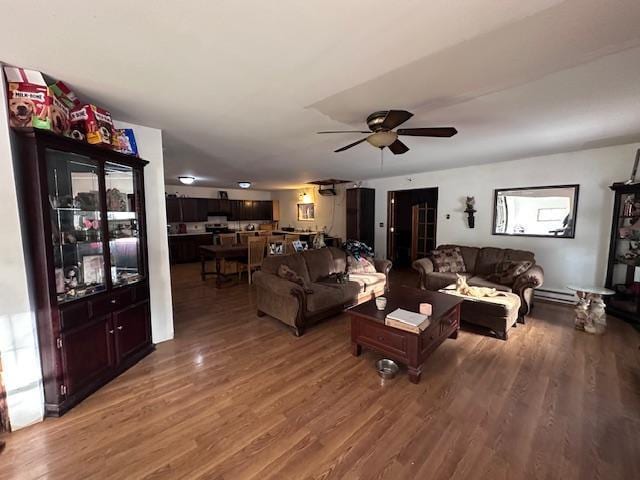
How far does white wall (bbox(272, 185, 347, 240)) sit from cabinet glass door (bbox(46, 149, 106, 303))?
5809mm

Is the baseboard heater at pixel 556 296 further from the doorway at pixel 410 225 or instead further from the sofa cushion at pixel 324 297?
the sofa cushion at pixel 324 297

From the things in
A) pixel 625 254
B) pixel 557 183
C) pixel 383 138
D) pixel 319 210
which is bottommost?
pixel 625 254

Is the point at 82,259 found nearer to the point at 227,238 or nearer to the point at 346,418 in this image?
the point at 346,418

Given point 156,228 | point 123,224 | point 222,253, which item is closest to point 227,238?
point 222,253

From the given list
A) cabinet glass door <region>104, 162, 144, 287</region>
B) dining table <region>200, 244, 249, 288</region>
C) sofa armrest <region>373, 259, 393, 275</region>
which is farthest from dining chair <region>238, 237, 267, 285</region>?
cabinet glass door <region>104, 162, 144, 287</region>

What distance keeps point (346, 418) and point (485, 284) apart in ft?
10.1

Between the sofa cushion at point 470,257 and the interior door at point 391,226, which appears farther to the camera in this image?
the interior door at point 391,226

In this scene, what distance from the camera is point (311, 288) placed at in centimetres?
353

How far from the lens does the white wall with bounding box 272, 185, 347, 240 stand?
7.73m

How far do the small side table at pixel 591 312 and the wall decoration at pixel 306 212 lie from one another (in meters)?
6.50

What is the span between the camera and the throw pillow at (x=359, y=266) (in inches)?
182

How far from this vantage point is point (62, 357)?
6.41 ft

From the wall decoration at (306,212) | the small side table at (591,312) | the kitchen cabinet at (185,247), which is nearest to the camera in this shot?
the small side table at (591,312)

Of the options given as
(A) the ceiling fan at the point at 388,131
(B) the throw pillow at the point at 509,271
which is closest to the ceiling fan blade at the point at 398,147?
(A) the ceiling fan at the point at 388,131
